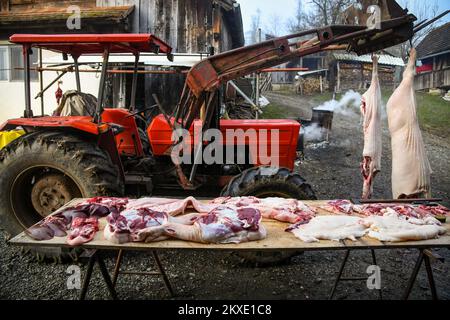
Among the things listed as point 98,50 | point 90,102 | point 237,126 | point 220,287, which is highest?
point 98,50

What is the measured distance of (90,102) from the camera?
534 cm

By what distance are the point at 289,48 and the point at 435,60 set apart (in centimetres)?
2648

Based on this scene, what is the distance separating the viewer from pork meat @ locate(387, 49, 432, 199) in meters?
4.06

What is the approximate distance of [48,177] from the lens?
450 centimetres

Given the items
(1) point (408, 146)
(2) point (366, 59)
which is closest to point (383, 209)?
(1) point (408, 146)

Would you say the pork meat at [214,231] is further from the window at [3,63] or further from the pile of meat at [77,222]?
the window at [3,63]

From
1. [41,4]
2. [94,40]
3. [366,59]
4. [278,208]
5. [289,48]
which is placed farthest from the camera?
[366,59]

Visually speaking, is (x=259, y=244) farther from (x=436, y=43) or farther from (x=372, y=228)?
(x=436, y=43)

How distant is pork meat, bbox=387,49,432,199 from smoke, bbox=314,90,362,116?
12.9 m

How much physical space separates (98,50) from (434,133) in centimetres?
1294

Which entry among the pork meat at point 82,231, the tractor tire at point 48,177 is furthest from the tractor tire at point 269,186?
the pork meat at point 82,231
